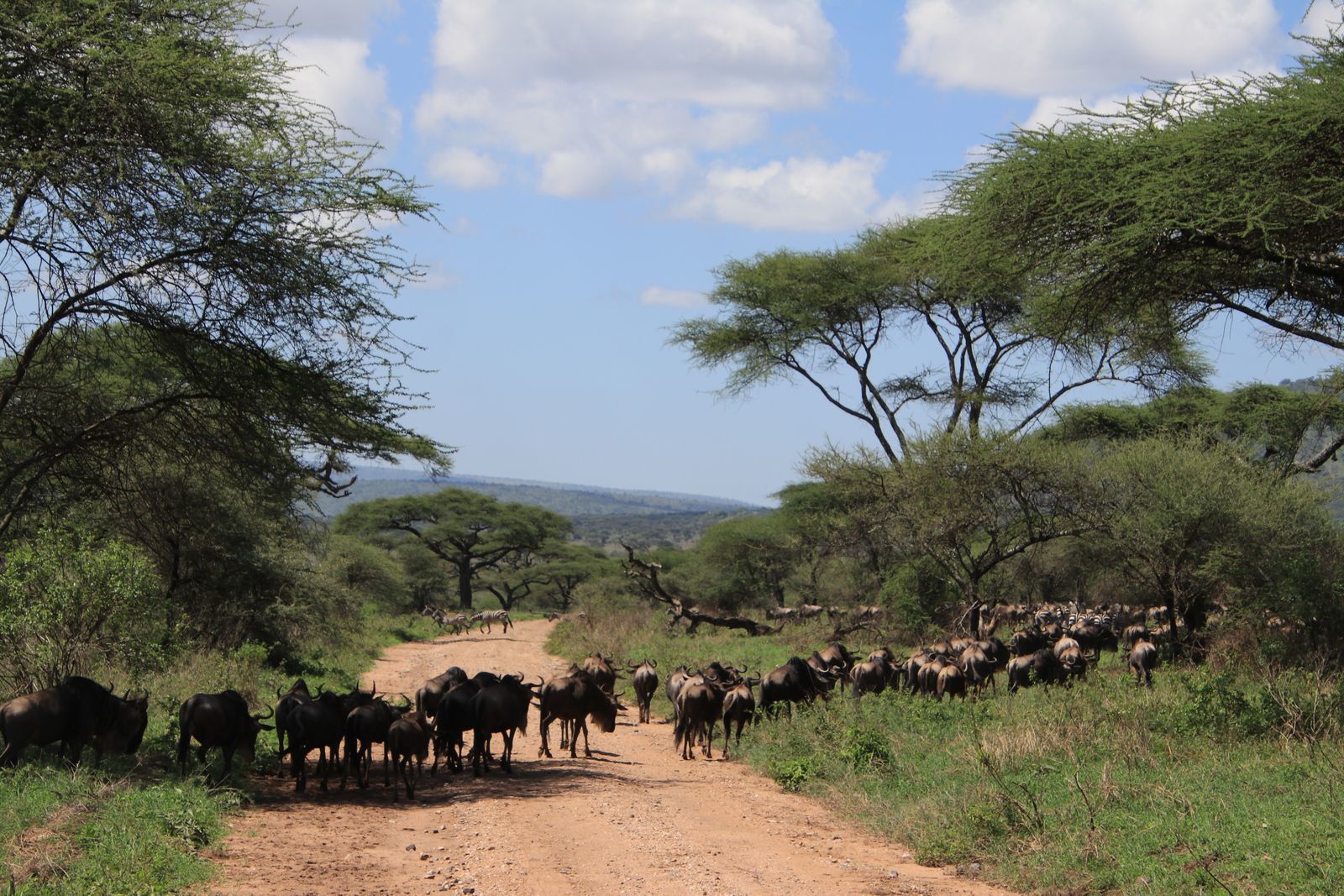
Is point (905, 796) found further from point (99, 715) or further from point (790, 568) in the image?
point (790, 568)

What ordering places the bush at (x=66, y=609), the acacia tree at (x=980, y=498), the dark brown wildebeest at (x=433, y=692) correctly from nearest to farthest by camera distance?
the bush at (x=66, y=609)
the dark brown wildebeest at (x=433, y=692)
the acacia tree at (x=980, y=498)

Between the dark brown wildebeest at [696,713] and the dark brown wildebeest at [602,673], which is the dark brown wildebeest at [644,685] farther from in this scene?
the dark brown wildebeest at [696,713]

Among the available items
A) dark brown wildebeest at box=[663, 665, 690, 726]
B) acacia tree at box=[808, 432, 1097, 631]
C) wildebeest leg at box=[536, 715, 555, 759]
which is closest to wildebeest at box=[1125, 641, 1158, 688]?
acacia tree at box=[808, 432, 1097, 631]

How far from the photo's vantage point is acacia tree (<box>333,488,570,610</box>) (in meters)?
55.8

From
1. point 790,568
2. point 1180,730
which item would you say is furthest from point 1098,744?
point 790,568

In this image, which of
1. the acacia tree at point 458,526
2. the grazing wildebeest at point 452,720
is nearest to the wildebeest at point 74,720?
the grazing wildebeest at point 452,720

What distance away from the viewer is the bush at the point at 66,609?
35.4 feet

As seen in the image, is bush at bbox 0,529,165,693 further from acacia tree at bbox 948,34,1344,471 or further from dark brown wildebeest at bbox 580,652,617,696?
acacia tree at bbox 948,34,1344,471

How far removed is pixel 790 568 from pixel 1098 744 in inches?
1313

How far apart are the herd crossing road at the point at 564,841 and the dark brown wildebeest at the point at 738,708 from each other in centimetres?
108

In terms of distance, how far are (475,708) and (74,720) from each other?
340cm

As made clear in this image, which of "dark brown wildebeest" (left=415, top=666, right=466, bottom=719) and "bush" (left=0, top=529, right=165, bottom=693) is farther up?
"bush" (left=0, top=529, right=165, bottom=693)

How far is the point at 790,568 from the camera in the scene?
43938 mm

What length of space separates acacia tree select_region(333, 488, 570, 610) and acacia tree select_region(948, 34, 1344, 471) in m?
44.3
